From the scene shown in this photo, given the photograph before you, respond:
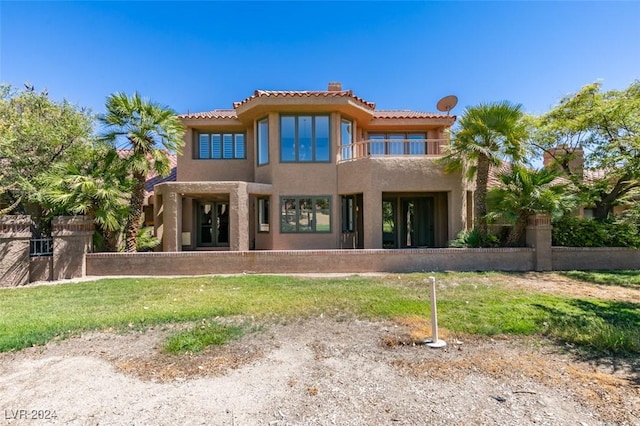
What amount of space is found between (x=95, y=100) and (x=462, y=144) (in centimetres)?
1579

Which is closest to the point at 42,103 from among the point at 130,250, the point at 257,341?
the point at 130,250

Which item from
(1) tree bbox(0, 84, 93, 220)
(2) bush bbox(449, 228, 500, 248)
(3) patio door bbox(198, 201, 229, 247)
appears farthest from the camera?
(3) patio door bbox(198, 201, 229, 247)

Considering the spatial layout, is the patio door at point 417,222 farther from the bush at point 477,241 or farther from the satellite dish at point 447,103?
the satellite dish at point 447,103

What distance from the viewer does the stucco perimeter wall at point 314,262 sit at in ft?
38.5

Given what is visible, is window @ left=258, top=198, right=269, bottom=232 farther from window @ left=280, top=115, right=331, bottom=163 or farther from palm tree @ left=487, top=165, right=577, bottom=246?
palm tree @ left=487, top=165, right=577, bottom=246

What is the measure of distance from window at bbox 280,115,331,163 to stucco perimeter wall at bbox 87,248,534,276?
224 inches

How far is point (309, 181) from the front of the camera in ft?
50.9

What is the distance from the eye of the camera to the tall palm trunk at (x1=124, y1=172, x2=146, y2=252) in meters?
12.6

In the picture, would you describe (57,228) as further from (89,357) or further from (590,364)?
Answer: (590,364)

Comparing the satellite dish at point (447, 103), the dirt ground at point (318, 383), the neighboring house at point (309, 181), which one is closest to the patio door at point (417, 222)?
the neighboring house at point (309, 181)

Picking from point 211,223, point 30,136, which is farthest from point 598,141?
point 30,136

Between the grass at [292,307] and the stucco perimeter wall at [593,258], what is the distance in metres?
1.65

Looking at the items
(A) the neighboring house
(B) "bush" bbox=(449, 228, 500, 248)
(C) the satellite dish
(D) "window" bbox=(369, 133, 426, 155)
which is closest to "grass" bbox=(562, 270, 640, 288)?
(B) "bush" bbox=(449, 228, 500, 248)

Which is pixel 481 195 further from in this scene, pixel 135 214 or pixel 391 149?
pixel 135 214
